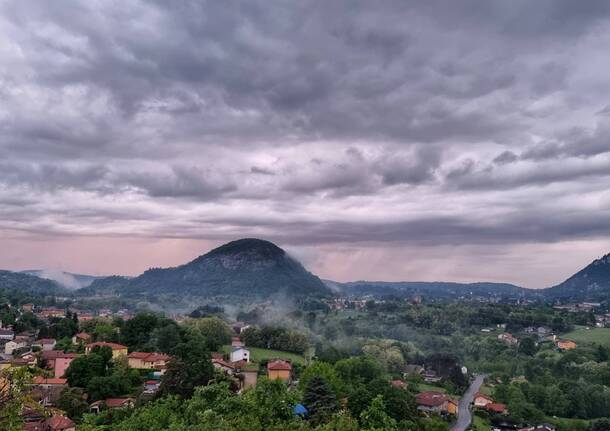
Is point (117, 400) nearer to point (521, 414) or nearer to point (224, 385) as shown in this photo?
point (224, 385)

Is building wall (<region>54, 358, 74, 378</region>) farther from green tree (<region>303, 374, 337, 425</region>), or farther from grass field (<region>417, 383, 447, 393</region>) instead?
grass field (<region>417, 383, 447, 393</region>)

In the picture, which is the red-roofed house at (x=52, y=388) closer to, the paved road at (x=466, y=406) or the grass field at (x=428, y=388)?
the paved road at (x=466, y=406)

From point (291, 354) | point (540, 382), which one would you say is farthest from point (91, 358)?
point (540, 382)

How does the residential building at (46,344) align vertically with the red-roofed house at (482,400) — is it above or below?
above

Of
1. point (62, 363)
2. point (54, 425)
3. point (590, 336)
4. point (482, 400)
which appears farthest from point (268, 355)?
point (590, 336)

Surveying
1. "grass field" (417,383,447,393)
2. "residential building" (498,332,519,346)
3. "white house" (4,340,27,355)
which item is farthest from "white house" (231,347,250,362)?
"residential building" (498,332,519,346)

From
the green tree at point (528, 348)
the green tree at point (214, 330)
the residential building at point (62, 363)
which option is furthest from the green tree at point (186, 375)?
the green tree at point (528, 348)
